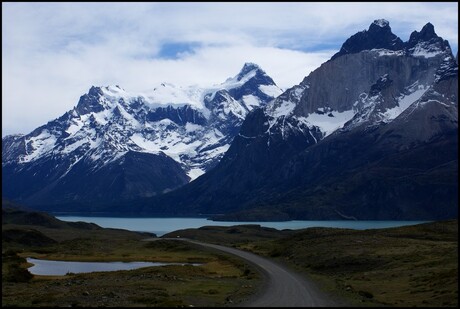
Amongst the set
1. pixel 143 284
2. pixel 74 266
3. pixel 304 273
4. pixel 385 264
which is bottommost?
pixel 74 266

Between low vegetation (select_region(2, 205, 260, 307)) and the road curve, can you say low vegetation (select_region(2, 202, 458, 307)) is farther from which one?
the road curve

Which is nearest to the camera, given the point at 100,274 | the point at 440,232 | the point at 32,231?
the point at 100,274

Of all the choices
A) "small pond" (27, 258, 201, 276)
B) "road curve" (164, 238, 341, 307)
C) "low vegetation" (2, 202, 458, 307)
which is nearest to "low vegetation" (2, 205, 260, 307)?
"low vegetation" (2, 202, 458, 307)

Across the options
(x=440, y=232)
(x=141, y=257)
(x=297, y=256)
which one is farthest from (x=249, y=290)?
(x=141, y=257)

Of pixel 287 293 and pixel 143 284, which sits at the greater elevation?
pixel 287 293

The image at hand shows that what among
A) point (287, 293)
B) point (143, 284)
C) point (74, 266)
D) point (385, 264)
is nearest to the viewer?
point (287, 293)

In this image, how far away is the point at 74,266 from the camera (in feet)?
388

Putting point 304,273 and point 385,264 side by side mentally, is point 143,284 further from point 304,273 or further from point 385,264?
point 385,264

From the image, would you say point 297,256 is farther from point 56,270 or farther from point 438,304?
point 438,304

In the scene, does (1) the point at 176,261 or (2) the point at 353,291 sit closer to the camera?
(2) the point at 353,291

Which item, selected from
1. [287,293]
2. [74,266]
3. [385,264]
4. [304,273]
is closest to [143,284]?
[287,293]

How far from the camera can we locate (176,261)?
122m

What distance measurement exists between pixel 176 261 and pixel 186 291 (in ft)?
187

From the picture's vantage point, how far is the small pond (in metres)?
107
